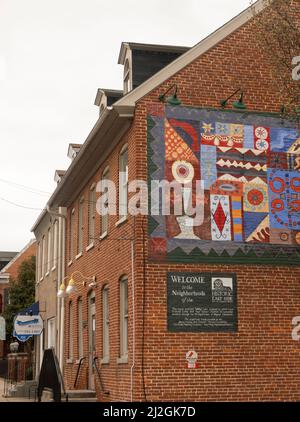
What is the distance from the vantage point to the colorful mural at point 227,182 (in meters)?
16.9

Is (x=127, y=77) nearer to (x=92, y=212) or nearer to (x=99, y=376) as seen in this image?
(x=92, y=212)

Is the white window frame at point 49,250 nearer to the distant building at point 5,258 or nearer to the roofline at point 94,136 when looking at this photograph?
the roofline at point 94,136

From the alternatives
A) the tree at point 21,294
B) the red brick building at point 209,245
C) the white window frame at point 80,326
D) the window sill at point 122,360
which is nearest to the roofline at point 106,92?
the red brick building at point 209,245

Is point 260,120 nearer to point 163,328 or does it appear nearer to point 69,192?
point 163,328

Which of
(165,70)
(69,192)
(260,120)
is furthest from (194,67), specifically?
(69,192)

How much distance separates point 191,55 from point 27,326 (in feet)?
37.5

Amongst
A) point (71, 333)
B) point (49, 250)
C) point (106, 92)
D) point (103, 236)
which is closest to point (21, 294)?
point (49, 250)

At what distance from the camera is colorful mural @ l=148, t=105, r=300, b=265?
55.4 ft

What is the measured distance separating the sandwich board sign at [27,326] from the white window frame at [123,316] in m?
6.85

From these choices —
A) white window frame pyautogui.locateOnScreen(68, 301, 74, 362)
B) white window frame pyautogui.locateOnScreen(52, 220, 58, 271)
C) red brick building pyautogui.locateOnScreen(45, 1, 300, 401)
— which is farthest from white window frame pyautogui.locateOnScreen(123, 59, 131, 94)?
white window frame pyautogui.locateOnScreen(52, 220, 58, 271)

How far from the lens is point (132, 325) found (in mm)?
16562

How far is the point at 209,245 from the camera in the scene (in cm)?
1697

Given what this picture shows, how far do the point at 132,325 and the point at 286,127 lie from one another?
643 centimetres

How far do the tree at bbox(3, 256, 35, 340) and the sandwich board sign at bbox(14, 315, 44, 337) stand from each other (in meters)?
22.2
